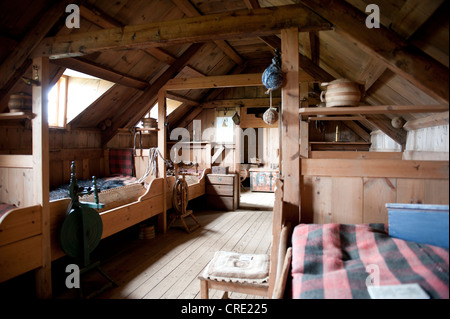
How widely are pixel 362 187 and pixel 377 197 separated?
9 cm

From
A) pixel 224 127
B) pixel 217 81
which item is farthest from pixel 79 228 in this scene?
pixel 224 127

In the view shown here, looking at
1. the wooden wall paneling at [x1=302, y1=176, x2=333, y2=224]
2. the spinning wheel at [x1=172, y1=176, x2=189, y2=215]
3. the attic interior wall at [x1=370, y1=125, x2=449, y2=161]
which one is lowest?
the spinning wheel at [x1=172, y1=176, x2=189, y2=215]

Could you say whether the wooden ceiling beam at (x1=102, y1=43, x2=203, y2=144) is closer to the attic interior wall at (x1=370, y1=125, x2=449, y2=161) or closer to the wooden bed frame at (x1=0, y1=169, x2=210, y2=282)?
the wooden bed frame at (x1=0, y1=169, x2=210, y2=282)

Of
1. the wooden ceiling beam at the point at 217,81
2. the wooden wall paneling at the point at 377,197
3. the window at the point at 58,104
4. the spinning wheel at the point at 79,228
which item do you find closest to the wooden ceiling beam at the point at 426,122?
→ the wooden wall paneling at the point at 377,197

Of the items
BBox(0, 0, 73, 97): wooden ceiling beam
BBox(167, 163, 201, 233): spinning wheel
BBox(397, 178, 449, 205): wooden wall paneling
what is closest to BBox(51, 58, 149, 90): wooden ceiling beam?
BBox(0, 0, 73, 97): wooden ceiling beam

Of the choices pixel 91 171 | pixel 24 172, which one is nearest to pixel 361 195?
pixel 24 172

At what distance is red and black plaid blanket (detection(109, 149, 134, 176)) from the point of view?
4684mm

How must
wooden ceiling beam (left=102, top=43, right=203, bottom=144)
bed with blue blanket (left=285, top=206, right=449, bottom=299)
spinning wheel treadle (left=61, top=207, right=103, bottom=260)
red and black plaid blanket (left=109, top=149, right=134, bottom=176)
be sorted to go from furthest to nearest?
red and black plaid blanket (left=109, top=149, right=134, bottom=176) → wooden ceiling beam (left=102, top=43, right=203, bottom=144) → spinning wheel treadle (left=61, top=207, right=103, bottom=260) → bed with blue blanket (left=285, top=206, right=449, bottom=299)

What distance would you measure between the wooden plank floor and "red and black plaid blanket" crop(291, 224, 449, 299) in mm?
1312

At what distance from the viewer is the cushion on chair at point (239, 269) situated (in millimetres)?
1824

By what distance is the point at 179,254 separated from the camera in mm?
3355

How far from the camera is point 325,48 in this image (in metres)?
3.25

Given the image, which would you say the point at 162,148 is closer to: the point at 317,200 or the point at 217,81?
the point at 217,81
